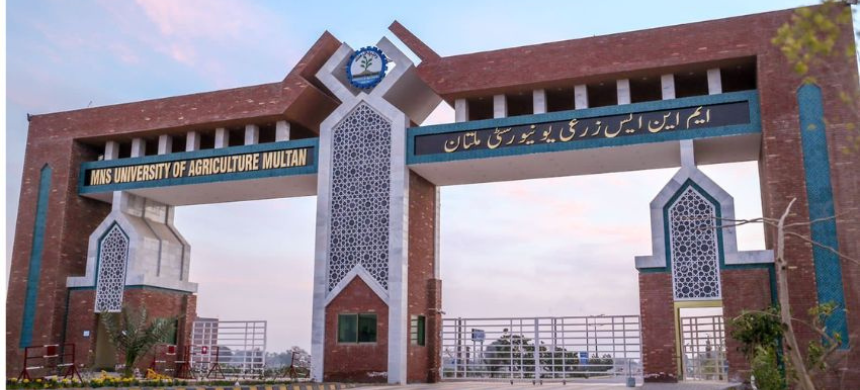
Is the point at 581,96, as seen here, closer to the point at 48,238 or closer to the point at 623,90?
the point at 623,90

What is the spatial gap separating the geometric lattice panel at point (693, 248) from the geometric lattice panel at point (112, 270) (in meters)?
14.1

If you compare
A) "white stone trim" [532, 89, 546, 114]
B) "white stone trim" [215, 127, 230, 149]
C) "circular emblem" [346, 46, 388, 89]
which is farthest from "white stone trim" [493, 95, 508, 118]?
"white stone trim" [215, 127, 230, 149]

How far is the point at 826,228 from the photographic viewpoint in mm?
14812

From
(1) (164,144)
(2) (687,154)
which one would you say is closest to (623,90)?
(2) (687,154)

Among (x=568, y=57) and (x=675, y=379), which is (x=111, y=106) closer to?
(x=568, y=57)

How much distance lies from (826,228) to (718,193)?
2.07m

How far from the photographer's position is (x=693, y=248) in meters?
15.8

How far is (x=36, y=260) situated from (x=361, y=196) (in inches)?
386

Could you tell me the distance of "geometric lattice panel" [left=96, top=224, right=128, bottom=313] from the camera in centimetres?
2084

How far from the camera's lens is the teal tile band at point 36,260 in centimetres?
2095

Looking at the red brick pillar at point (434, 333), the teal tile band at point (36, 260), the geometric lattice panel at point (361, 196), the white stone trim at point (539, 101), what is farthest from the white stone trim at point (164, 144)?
the white stone trim at point (539, 101)

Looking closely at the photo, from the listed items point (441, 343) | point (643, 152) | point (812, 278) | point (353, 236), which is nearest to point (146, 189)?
point (353, 236)

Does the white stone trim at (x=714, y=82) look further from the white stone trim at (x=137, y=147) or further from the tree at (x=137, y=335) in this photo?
the white stone trim at (x=137, y=147)

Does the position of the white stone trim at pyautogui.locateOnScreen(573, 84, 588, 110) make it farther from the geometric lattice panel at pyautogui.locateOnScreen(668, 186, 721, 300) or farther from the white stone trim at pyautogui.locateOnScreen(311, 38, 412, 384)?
the white stone trim at pyautogui.locateOnScreen(311, 38, 412, 384)
